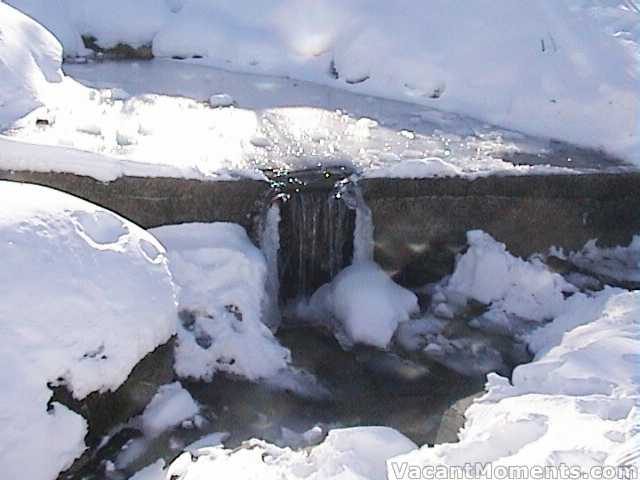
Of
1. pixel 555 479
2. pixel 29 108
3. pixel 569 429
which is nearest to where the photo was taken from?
pixel 555 479

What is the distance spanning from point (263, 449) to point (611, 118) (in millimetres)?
4615

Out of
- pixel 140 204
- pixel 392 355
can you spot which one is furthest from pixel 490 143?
pixel 140 204

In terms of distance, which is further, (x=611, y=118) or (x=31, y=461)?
(x=611, y=118)

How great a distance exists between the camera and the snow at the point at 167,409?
429 centimetres

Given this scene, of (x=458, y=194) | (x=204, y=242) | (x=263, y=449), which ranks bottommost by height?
(x=263, y=449)

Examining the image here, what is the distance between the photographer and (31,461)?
11.6ft

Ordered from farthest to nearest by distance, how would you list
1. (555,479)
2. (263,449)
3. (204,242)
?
(204,242) < (263,449) < (555,479)

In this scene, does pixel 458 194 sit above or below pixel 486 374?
above

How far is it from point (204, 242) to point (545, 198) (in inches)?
100

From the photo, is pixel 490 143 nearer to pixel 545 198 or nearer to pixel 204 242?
pixel 545 198

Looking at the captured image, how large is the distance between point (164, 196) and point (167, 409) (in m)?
1.59

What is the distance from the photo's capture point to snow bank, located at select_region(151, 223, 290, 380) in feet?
16.1

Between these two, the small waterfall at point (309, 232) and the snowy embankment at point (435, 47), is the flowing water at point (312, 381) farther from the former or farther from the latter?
the snowy embankment at point (435, 47)

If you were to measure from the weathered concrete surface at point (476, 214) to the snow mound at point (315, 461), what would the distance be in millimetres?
2021
